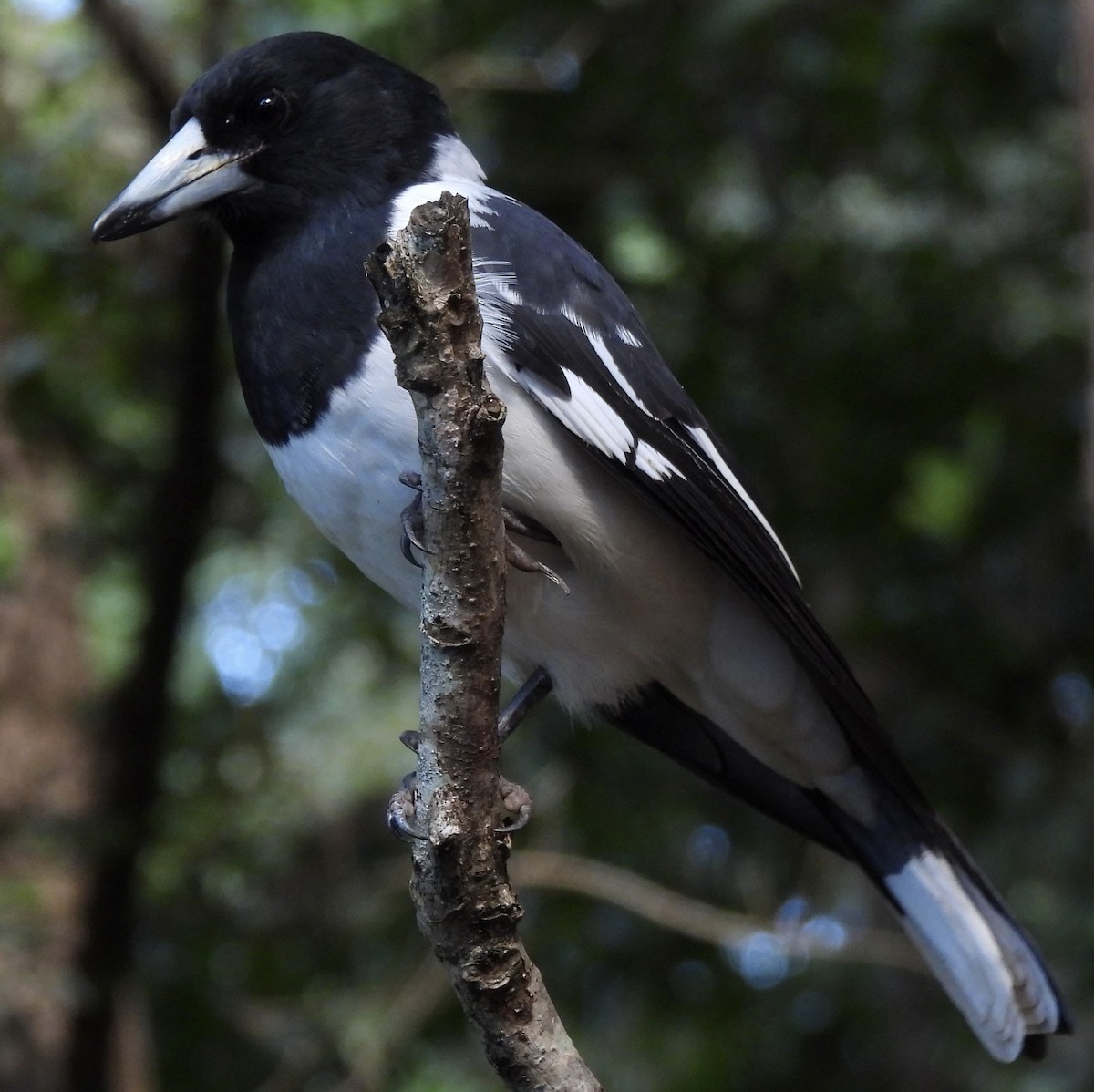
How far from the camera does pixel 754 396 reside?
4742 millimetres

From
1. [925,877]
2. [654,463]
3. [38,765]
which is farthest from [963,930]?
[38,765]

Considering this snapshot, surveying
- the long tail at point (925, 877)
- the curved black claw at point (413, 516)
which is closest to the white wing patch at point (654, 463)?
the curved black claw at point (413, 516)

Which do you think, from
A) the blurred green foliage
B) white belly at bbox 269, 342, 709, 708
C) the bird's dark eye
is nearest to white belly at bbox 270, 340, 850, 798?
white belly at bbox 269, 342, 709, 708

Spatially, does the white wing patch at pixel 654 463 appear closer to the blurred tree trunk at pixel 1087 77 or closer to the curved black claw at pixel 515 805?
the curved black claw at pixel 515 805

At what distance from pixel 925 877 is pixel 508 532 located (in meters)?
1.22

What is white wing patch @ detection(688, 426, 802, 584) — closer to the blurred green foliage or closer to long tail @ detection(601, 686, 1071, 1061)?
long tail @ detection(601, 686, 1071, 1061)

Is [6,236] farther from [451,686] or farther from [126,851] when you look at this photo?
[451,686]

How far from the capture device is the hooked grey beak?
2994 millimetres

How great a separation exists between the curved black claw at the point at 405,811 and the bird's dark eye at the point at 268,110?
4.40ft

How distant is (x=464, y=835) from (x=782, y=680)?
1.16 metres

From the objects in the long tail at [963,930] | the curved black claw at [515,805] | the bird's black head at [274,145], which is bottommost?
the long tail at [963,930]

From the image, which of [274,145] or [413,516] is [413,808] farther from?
[274,145]

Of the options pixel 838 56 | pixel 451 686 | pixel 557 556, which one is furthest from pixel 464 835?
pixel 838 56

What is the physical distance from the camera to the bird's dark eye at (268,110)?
3062mm
